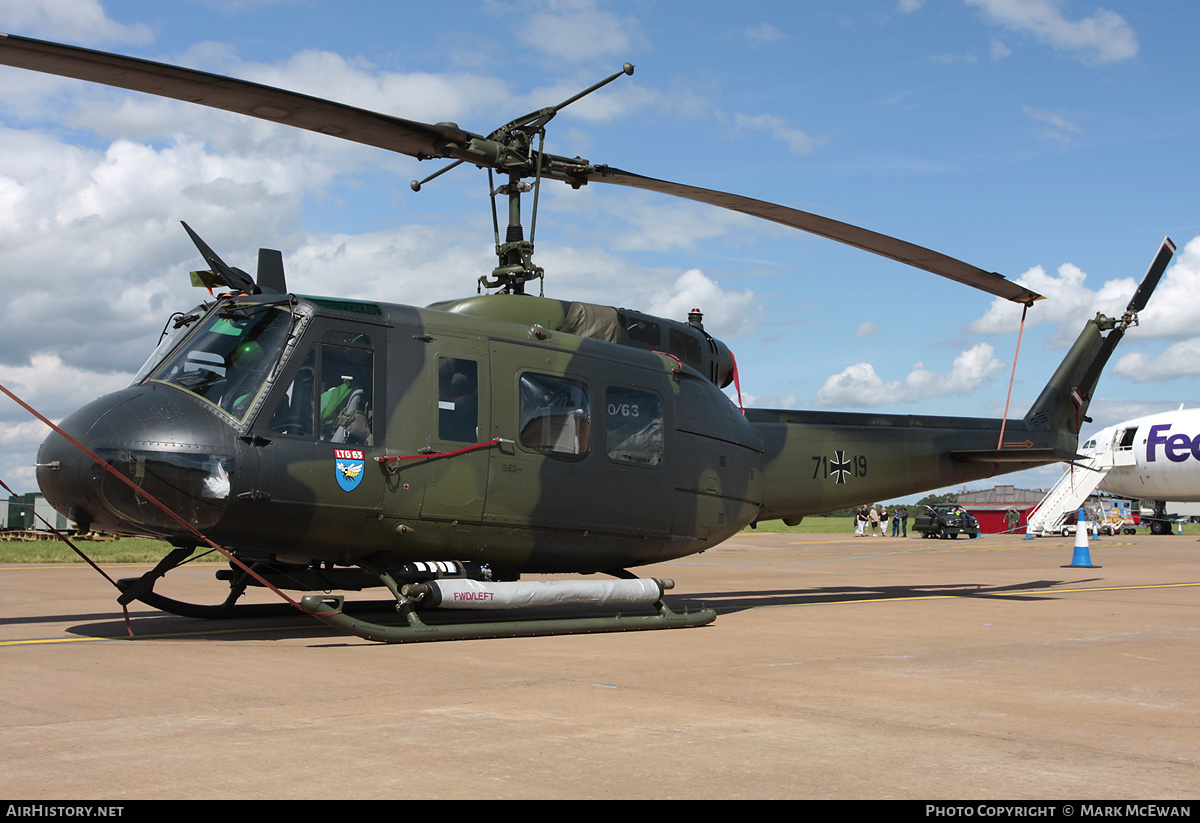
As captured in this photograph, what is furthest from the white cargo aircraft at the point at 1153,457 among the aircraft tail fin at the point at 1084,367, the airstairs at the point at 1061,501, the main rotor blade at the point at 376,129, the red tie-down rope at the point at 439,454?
the red tie-down rope at the point at 439,454

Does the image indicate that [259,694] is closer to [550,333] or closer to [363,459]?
[363,459]

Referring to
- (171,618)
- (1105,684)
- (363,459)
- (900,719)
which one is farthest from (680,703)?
(171,618)

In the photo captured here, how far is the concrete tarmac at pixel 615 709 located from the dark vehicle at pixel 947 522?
33.7m

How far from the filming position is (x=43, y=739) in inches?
180

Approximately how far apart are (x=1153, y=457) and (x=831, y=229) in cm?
4113

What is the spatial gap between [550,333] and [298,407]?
266 cm

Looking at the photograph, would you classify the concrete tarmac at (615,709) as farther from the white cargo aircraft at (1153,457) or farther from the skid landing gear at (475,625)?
the white cargo aircraft at (1153,457)

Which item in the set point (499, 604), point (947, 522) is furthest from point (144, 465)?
point (947, 522)

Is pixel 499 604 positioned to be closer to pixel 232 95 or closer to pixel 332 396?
pixel 332 396

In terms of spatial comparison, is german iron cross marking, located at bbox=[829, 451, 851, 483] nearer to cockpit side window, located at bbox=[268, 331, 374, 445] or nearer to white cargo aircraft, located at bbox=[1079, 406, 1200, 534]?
cockpit side window, located at bbox=[268, 331, 374, 445]

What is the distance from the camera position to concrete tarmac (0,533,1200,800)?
3.95 metres

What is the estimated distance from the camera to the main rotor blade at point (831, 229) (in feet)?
33.9

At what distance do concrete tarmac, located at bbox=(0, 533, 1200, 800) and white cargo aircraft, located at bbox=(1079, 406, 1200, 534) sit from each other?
38.0 meters

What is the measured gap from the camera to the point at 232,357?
8.42 metres
